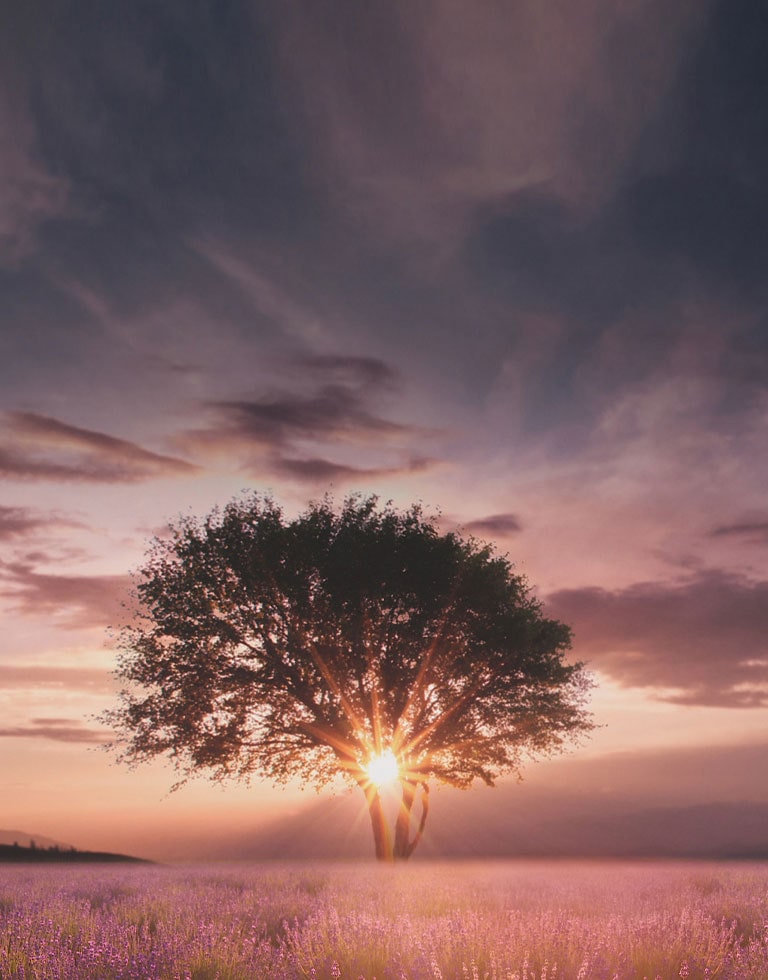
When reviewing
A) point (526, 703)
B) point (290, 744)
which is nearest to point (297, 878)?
point (290, 744)

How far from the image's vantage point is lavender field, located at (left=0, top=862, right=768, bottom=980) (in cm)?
665

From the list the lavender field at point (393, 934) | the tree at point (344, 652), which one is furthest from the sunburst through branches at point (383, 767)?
the lavender field at point (393, 934)

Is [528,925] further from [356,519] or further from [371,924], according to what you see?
[356,519]

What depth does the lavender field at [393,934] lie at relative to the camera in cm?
665

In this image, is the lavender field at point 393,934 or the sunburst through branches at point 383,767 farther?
the sunburst through branches at point 383,767

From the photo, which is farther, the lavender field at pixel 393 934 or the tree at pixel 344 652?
the tree at pixel 344 652

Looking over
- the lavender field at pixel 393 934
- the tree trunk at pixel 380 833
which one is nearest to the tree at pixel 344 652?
the tree trunk at pixel 380 833

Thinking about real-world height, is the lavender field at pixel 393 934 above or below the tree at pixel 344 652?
below

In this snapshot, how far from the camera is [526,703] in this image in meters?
29.0

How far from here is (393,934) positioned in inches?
310

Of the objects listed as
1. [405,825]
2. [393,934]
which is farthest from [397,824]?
[393,934]

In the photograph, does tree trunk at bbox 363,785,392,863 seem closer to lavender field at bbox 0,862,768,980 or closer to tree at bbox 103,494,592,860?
tree at bbox 103,494,592,860

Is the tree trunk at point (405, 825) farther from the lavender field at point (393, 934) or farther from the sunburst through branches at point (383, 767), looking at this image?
the lavender field at point (393, 934)

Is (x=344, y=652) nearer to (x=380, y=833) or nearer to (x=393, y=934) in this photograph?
(x=380, y=833)
